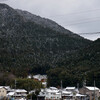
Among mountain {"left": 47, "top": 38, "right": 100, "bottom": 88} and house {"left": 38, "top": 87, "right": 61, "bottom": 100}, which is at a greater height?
mountain {"left": 47, "top": 38, "right": 100, "bottom": 88}

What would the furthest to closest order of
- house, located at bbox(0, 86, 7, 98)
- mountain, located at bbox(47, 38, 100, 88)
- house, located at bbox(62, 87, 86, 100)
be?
mountain, located at bbox(47, 38, 100, 88), house, located at bbox(0, 86, 7, 98), house, located at bbox(62, 87, 86, 100)

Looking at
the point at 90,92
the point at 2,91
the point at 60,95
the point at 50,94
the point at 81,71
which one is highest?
the point at 81,71

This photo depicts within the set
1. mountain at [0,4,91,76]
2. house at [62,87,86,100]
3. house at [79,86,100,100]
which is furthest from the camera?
mountain at [0,4,91,76]

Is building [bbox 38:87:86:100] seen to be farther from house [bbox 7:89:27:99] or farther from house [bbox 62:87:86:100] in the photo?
house [bbox 7:89:27:99]

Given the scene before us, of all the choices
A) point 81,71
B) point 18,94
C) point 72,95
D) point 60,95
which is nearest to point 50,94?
point 60,95

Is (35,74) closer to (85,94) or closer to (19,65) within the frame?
(19,65)

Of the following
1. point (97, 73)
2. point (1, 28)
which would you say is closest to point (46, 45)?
point (1, 28)

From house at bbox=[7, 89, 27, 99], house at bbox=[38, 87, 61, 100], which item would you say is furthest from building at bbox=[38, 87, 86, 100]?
house at bbox=[7, 89, 27, 99]

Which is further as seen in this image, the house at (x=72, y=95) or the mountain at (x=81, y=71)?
the mountain at (x=81, y=71)

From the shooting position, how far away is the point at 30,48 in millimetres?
155375

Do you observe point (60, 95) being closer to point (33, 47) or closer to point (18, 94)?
point (18, 94)

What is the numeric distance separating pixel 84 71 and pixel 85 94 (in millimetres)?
14408

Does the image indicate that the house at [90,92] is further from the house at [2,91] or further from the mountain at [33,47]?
the mountain at [33,47]

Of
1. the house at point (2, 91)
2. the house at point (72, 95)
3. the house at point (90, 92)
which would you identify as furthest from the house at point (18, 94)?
the house at point (90, 92)
